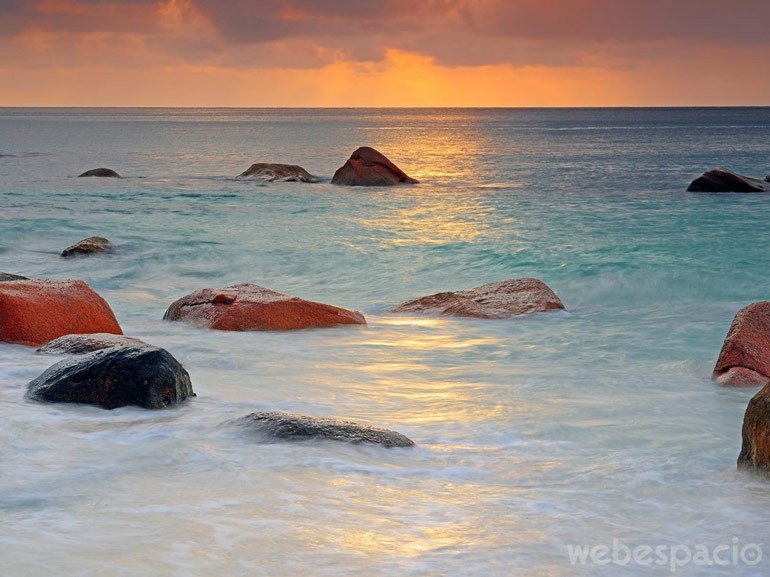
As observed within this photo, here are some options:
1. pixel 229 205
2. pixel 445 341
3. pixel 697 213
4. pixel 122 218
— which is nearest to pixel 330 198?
pixel 229 205

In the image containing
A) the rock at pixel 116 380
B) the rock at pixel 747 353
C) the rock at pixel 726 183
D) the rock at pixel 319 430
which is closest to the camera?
the rock at pixel 319 430

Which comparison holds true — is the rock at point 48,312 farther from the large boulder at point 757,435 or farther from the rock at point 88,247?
the rock at point 88,247

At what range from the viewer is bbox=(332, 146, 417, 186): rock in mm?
30547

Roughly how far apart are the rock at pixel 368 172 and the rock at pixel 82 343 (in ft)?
75.1

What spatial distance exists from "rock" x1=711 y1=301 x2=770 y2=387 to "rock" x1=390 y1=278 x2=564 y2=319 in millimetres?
3239

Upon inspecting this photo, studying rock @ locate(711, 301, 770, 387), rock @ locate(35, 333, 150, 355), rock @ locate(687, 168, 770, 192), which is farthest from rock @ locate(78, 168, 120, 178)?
rock @ locate(711, 301, 770, 387)

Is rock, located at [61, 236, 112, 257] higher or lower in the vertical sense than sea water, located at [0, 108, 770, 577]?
higher

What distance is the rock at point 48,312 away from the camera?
838cm

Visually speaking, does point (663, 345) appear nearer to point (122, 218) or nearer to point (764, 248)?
point (764, 248)

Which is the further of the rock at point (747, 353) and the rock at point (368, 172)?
the rock at point (368, 172)

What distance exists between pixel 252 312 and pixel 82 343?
2.68 m

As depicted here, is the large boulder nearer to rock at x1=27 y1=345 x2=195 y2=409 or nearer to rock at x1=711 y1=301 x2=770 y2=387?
rock at x1=711 y1=301 x2=770 y2=387

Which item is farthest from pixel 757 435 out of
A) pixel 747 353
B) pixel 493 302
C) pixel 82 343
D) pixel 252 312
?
pixel 493 302

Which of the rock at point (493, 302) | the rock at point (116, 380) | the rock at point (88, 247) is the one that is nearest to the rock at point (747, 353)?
the rock at point (493, 302)
